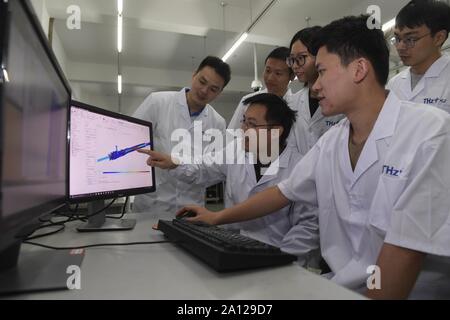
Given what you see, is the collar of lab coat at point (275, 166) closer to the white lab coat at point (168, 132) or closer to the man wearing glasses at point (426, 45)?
the white lab coat at point (168, 132)

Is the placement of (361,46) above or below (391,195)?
above

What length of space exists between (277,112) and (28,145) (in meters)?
1.10

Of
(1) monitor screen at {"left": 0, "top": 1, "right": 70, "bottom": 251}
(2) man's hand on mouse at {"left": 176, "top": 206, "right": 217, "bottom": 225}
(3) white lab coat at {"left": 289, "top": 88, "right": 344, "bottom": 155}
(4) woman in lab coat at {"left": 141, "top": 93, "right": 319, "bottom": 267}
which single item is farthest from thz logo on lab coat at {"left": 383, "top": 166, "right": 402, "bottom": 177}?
(1) monitor screen at {"left": 0, "top": 1, "right": 70, "bottom": 251}

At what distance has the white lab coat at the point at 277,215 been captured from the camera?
1.19 metres

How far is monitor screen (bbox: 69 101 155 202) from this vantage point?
3.00 ft

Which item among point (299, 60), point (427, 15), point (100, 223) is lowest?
point (100, 223)

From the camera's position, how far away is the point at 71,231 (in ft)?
3.37

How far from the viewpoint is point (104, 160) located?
1.03 metres

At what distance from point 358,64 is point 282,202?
0.52 m

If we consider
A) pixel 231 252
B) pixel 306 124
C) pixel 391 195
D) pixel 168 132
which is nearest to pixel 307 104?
pixel 306 124

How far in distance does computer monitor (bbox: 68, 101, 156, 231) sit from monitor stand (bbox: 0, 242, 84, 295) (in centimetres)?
23

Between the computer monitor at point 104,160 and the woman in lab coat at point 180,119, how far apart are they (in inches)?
17.7

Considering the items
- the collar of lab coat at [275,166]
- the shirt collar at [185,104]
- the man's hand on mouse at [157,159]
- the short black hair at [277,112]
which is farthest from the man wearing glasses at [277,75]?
the man's hand on mouse at [157,159]

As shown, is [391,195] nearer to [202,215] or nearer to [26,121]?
[202,215]
